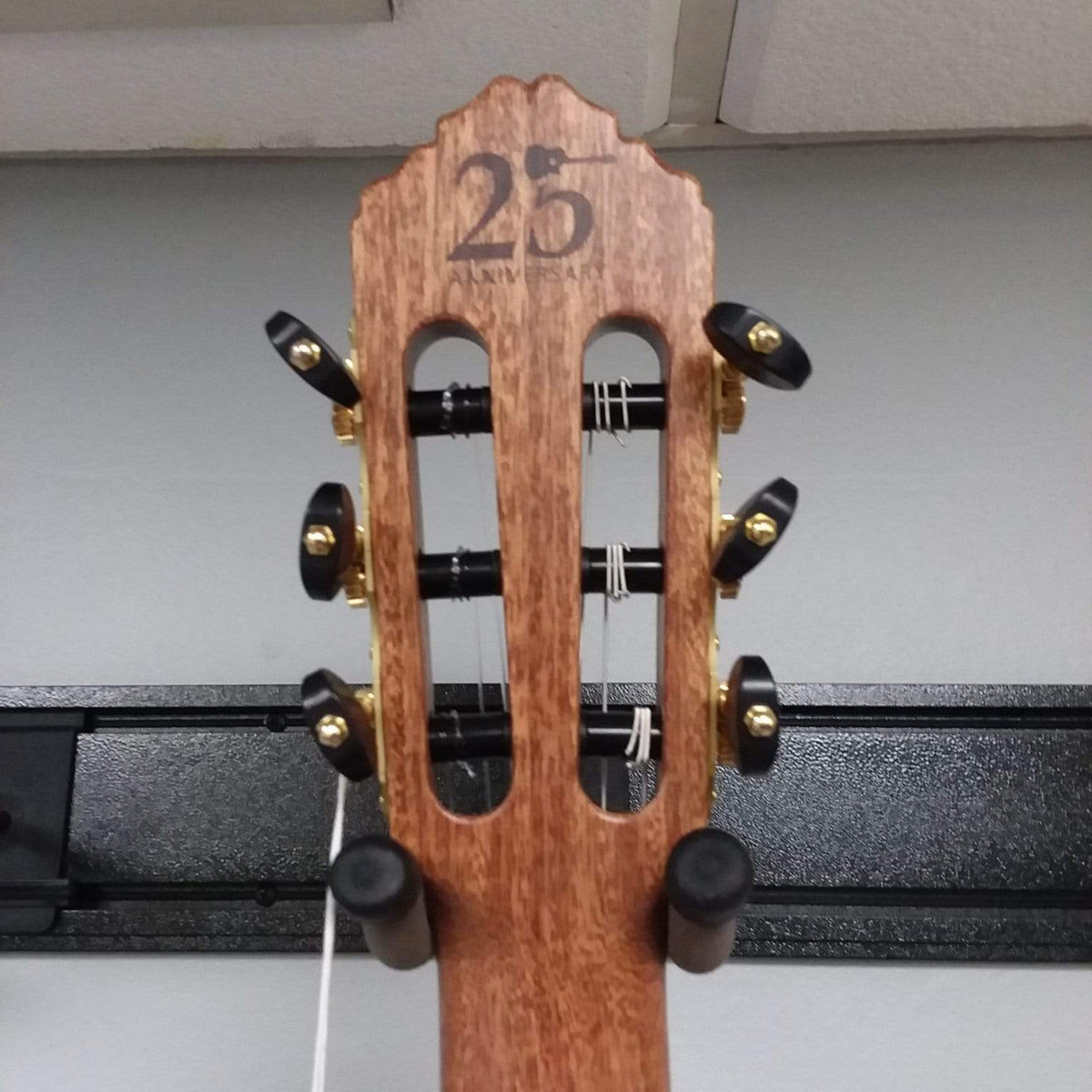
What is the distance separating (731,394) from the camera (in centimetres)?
42

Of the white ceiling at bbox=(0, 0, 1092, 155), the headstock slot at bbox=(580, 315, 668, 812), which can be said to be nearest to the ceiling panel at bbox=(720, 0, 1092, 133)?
the white ceiling at bbox=(0, 0, 1092, 155)

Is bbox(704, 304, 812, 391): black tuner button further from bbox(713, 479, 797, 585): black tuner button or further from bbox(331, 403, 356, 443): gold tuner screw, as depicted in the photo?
bbox(331, 403, 356, 443): gold tuner screw

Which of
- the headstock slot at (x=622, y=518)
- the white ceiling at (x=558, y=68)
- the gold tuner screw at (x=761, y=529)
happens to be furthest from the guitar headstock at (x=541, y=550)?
the white ceiling at (x=558, y=68)

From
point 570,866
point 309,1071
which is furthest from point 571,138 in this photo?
point 309,1071

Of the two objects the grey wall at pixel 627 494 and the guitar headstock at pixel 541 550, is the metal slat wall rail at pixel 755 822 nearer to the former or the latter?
the grey wall at pixel 627 494

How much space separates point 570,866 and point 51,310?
2.06ft

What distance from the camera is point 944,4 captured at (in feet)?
1.98

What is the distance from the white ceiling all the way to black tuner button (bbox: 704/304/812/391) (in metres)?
0.34

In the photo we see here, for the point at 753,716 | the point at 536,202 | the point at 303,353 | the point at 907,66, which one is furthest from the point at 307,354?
the point at 907,66

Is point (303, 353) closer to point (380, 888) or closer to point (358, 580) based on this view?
point (358, 580)

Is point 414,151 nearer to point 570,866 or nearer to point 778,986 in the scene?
point 570,866

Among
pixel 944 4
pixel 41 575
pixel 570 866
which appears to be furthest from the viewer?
pixel 41 575

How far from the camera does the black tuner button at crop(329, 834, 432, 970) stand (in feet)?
1.11

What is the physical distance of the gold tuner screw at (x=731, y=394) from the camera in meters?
0.42
